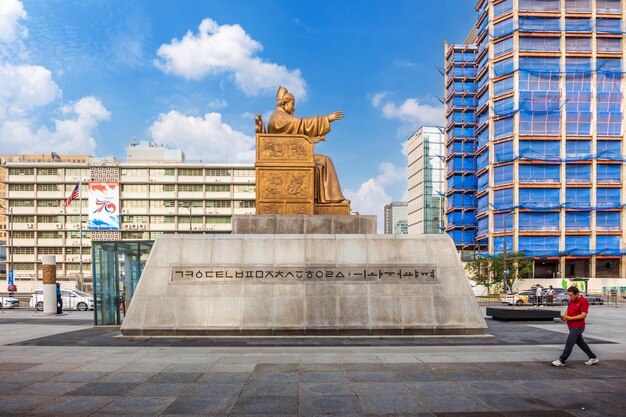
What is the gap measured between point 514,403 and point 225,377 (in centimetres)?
573

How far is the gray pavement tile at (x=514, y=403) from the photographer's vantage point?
7.12 m

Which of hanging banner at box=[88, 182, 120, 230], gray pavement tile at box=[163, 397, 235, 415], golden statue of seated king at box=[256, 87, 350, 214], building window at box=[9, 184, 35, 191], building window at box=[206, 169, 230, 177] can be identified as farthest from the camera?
building window at box=[206, 169, 230, 177]

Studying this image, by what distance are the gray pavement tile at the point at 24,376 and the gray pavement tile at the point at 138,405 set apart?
2.75 m

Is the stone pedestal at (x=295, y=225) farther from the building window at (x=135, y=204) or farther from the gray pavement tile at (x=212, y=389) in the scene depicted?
the building window at (x=135, y=204)

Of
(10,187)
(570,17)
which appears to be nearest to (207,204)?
(10,187)

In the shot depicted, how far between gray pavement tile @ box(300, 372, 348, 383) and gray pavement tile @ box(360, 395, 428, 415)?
126cm

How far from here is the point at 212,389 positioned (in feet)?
26.8

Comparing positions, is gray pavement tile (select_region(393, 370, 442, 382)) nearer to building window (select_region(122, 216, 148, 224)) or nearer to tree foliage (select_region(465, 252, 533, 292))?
tree foliage (select_region(465, 252, 533, 292))

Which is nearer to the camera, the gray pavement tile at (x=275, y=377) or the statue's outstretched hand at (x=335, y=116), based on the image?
the gray pavement tile at (x=275, y=377)

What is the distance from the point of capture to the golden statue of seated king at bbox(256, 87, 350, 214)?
54.1 ft

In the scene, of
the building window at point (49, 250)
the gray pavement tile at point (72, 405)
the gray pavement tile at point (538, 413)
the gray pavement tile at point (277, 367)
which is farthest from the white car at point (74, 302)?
the building window at point (49, 250)

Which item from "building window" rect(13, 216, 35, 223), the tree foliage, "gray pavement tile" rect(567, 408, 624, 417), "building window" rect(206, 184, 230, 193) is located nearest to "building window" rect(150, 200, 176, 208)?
"building window" rect(206, 184, 230, 193)

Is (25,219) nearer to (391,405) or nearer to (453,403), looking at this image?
(391,405)

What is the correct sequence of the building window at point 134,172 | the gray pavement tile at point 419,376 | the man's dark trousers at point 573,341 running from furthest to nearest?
the building window at point 134,172 < the man's dark trousers at point 573,341 < the gray pavement tile at point 419,376
